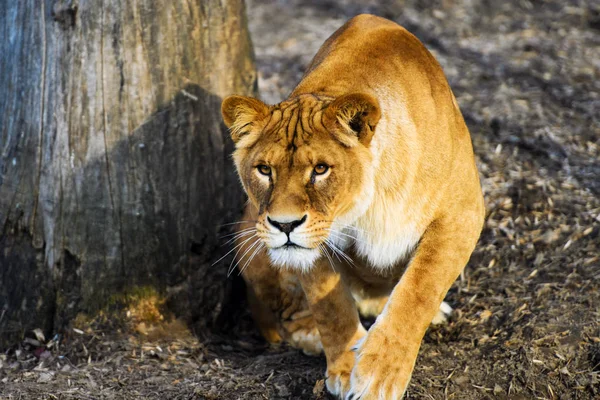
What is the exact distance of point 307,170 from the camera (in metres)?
3.35

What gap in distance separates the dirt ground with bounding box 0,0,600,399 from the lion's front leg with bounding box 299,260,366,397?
0.14 m

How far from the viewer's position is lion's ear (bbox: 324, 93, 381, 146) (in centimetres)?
327

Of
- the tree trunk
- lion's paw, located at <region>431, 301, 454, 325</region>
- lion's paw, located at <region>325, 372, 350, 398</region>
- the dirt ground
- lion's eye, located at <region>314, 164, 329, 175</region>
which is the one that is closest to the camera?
lion's eye, located at <region>314, 164, 329, 175</region>

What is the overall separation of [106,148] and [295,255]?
1374 mm

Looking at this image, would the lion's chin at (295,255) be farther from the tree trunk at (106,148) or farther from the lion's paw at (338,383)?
the tree trunk at (106,148)

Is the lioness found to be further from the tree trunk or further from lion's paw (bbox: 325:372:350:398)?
the tree trunk

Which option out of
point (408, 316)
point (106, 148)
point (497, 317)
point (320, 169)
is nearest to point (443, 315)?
point (497, 317)

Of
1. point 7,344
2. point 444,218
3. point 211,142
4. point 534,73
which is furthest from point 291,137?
point 534,73

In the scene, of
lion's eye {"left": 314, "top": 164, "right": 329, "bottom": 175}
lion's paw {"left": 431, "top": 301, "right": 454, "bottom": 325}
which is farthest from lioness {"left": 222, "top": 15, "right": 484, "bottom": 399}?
lion's paw {"left": 431, "top": 301, "right": 454, "bottom": 325}

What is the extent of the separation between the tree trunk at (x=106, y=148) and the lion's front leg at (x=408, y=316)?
1460 mm

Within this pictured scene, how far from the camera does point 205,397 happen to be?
381cm

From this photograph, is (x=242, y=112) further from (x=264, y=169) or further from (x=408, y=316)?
(x=408, y=316)

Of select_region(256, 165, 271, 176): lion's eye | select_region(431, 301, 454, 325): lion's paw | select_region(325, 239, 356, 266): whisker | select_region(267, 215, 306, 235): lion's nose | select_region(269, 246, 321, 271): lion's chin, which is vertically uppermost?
select_region(256, 165, 271, 176): lion's eye

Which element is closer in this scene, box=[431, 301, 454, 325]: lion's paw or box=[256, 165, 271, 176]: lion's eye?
box=[256, 165, 271, 176]: lion's eye
